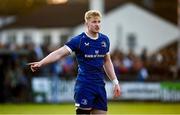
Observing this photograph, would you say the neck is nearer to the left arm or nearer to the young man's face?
the young man's face

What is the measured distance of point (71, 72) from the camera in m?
31.8

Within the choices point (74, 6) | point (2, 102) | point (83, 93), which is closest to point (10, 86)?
point (2, 102)

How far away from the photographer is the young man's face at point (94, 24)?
13023 millimetres

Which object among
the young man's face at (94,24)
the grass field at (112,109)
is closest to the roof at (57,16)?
the grass field at (112,109)

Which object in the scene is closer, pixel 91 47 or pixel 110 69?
pixel 91 47

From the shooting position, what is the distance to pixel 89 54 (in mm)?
13281

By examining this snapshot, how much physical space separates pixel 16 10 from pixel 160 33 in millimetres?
14813

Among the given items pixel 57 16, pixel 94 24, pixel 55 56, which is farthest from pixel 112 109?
pixel 57 16

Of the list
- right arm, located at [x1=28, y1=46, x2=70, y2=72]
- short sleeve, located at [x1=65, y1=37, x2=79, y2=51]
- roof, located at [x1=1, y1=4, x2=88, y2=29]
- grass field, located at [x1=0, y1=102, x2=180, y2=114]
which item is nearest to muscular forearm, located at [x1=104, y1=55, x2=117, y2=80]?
short sleeve, located at [x1=65, y1=37, x2=79, y2=51]

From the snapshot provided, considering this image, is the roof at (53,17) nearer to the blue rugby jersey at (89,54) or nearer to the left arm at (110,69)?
the left arm at (110,69)

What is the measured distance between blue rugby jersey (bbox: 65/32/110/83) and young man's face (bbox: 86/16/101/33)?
8.8 inches

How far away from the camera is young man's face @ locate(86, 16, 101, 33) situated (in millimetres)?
13023

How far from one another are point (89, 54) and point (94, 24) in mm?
537

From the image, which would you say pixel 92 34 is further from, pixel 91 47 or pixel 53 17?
pixel 53 17
